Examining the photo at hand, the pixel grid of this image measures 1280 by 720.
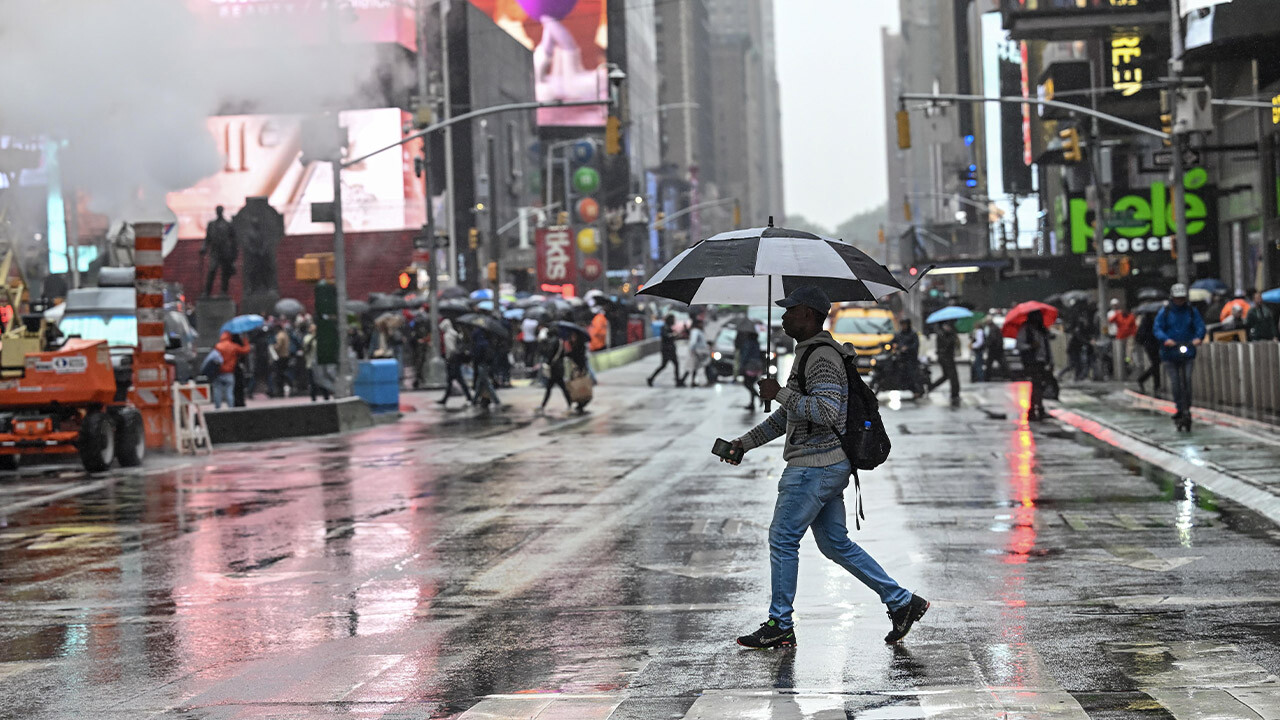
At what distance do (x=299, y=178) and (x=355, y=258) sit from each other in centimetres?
473

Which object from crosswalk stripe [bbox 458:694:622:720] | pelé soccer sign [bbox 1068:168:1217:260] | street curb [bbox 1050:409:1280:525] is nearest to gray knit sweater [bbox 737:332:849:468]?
crosswalk stripe [bbox 458:694:622:720]

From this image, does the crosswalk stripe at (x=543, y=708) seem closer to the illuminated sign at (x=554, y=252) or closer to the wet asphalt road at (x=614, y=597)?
the wet asphalt road at (x=614, y=597)

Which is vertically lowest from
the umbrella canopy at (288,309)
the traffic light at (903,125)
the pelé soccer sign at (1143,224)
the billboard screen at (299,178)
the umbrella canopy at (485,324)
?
the umbrella canopy at (485,324)

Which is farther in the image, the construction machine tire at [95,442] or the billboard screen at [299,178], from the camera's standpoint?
the billboard screen at [299,178]

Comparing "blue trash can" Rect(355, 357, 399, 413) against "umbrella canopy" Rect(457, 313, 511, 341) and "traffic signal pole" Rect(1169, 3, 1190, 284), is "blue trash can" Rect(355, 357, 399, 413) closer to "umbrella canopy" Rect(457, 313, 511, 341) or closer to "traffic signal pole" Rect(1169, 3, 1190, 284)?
"umbrella canopy" Rect(457, 313, 511, 341)

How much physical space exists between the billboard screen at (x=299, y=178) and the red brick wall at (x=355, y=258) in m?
0.49

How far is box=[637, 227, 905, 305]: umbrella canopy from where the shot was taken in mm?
8273

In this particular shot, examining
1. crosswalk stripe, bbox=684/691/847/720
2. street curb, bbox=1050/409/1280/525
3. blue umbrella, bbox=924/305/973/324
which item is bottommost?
street curb, bbox=1050/409/1280/525

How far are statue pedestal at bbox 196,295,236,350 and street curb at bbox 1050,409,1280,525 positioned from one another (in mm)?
27075

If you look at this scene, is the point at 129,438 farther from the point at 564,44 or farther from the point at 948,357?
the point at 564,44

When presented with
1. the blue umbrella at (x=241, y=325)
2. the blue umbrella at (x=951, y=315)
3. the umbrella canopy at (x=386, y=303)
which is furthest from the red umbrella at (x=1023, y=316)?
the umbrella canopy at (x=386, y=303)

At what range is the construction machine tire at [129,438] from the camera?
20391 millimetres

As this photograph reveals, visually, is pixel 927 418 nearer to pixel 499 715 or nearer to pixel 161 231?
pixel 161 231

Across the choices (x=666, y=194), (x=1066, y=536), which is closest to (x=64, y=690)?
(x=1066, y=536)
